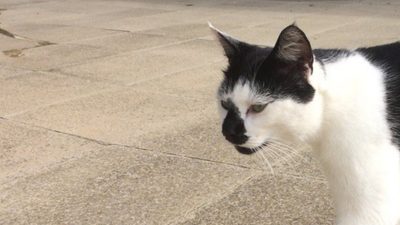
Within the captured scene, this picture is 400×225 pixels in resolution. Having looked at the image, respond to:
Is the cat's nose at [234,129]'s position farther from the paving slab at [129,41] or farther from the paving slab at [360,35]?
the paving slab at [129,41]

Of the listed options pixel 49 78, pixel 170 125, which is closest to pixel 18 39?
pixel 49 78

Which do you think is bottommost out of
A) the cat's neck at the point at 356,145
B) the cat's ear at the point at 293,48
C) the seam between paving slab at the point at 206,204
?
the seam between paving slab at the point at 206,204

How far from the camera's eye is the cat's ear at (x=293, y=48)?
244 cm

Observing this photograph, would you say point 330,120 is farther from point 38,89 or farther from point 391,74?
point 38,89

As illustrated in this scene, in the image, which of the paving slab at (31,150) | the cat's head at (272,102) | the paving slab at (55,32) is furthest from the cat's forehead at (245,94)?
the paving slab at (55,32)

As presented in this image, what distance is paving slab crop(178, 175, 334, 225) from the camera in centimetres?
351

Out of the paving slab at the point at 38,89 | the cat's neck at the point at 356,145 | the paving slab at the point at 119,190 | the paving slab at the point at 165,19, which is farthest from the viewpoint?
the paving slab at the point at 165,19

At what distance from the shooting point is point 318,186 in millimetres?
3922

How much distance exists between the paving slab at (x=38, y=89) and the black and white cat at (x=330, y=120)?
354cm

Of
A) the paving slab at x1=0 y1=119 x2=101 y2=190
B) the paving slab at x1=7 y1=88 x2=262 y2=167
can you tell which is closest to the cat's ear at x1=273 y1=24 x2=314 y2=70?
the paving slab at x1=7 y1=88 x2=262 y2=167

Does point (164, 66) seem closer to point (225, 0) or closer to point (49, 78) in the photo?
point (49, 78)

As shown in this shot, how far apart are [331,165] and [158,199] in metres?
1.45

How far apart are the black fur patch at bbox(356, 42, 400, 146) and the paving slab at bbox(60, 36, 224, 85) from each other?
156 inches

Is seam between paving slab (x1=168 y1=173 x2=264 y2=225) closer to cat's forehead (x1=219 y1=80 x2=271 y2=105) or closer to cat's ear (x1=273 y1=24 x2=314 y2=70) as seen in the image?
cat's forehead (x1=219 y1=80 x2=271 y2=105)
